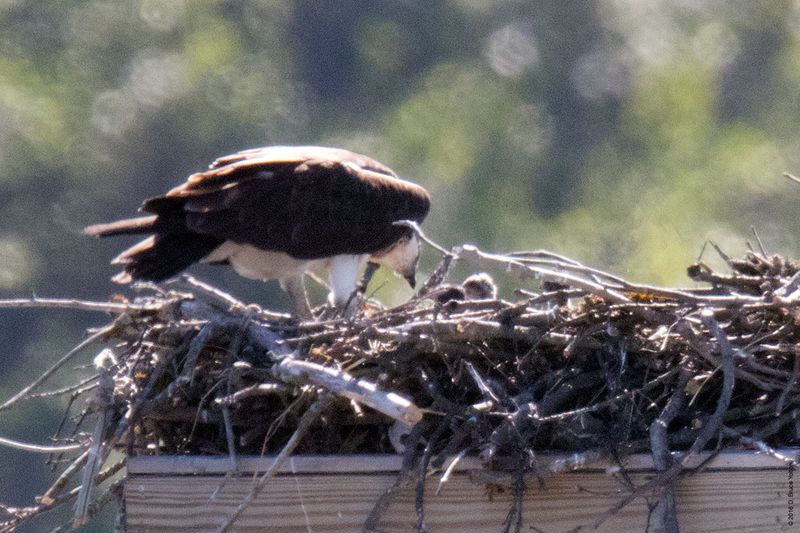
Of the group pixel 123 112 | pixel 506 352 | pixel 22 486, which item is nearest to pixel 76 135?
pixel 123 112

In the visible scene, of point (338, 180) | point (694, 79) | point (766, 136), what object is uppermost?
point (694, 79)

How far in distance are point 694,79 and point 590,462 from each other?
6.38 metres

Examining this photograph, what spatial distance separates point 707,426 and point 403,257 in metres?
2.54

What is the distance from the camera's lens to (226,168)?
411 cm

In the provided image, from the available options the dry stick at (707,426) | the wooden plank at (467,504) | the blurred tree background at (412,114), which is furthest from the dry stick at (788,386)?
the blurred tree background at (412,114)

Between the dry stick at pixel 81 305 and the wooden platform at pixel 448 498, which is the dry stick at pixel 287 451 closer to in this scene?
the wooden platform at pixel 448 498

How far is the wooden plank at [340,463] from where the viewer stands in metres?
2.53

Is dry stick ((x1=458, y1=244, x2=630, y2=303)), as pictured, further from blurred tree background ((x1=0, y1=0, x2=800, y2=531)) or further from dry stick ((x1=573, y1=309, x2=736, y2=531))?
blurred tree background ((x1=0, y1=0, x2=800, y2=531))

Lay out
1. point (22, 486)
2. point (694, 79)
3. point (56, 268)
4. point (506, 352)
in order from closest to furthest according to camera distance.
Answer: point (506, 352), point (22, 486), point (56, 268), point (694, 79)

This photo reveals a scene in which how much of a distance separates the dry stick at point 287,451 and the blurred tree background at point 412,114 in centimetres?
404

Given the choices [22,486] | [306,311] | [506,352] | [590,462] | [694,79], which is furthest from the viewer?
[694,79]

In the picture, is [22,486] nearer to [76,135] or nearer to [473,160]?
[76,135]

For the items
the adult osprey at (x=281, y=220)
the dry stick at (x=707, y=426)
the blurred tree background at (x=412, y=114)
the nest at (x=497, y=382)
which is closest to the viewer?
the dry stick at (x=707, y=426)

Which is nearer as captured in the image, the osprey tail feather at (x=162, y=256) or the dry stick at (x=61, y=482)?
the dry stick at (x=61, y=482)
